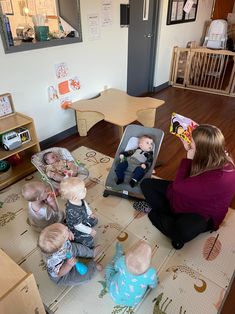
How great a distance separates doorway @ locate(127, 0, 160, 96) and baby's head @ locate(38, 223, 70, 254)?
9.81 feet

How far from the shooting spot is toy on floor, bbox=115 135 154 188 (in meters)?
2.03

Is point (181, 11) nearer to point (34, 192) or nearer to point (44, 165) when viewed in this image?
point (44, 165)

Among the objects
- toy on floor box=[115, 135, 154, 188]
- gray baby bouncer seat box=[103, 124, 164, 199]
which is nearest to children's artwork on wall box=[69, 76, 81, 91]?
gray baby bouncer seat box=[103, 124, 164, 199]

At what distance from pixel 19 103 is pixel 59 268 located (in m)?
1.66

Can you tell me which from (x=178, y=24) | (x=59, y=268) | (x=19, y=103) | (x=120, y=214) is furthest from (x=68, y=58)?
(x=178, y=24)

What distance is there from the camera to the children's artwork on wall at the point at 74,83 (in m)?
2.83

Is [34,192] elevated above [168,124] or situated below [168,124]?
above

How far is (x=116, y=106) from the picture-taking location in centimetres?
284

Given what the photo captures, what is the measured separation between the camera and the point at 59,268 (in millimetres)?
1367

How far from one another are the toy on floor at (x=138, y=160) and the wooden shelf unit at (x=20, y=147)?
86 cm

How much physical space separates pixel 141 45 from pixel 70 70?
1574 millimetres

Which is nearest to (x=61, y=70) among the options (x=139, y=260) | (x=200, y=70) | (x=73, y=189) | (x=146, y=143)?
(x=146, y=143)

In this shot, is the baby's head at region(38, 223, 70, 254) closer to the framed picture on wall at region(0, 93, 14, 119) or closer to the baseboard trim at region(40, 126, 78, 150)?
the framed picture on wall at region(0, 93, 14, 119)

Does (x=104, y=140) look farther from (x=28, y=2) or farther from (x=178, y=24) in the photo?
(x=178, y=24)
